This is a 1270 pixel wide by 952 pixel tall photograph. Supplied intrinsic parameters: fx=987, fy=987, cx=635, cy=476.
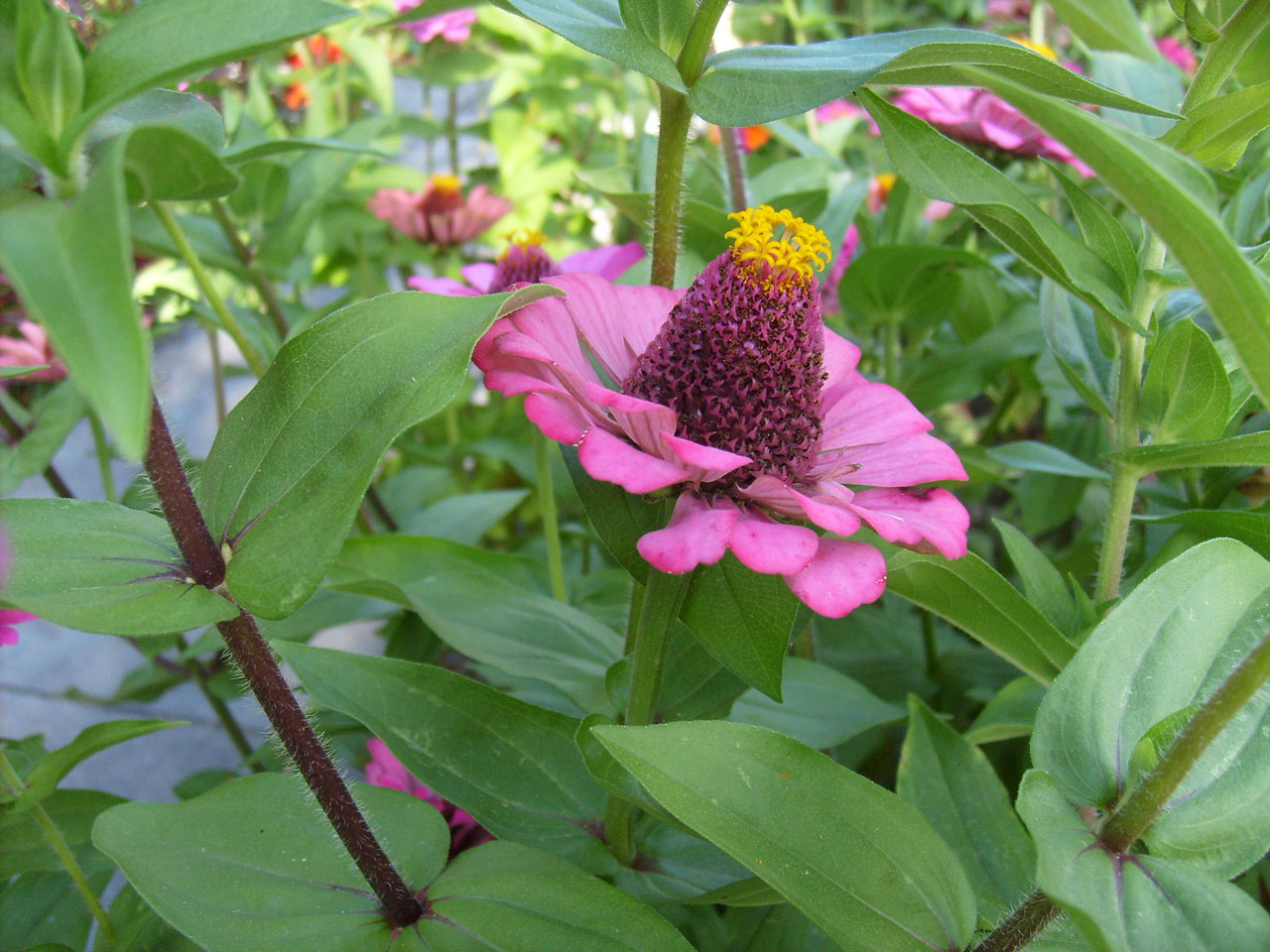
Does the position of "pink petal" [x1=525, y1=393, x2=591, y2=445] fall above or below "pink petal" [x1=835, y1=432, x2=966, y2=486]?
above

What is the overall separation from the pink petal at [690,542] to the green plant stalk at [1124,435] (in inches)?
13.9

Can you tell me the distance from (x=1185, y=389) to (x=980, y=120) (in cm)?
72

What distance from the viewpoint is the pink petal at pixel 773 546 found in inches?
16.7

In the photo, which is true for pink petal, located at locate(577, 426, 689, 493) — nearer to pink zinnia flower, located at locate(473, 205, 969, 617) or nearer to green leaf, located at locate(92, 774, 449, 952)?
pink zinnia flower, located at locate(473, 205, 969, 617)

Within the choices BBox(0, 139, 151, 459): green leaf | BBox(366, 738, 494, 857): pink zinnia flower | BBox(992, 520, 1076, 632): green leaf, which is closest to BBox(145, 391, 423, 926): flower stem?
BBox(0, 139, 151, 459): green leaf

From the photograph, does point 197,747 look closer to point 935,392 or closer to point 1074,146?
point 935,392

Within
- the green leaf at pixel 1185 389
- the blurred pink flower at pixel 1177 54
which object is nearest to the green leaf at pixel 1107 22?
the green leaf at pixel 1185 389

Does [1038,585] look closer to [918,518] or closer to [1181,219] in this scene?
[918,518]

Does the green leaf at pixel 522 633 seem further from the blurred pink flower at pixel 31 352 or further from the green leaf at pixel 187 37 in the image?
the blurred pink flower at pixel 31 352

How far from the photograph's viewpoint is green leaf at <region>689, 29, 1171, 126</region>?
1.47ft

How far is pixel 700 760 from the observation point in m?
0.47

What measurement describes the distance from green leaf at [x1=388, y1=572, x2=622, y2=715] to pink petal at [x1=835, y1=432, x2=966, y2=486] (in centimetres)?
25

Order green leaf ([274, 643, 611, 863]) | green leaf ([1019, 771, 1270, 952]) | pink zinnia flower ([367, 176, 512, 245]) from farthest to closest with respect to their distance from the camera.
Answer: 1. pink zinnia flower ([367, 176, 512, 245])
2. green leaf ([274, 643, 611, 863])
3. green leaf ([1019, 771, 1270, 952])

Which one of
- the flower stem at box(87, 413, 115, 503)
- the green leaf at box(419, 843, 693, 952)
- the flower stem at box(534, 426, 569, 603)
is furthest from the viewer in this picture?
the flower stem at box(87, 413, 115, 503)
